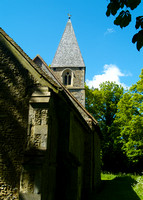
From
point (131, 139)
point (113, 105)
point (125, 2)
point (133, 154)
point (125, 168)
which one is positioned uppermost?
point (113, 105)

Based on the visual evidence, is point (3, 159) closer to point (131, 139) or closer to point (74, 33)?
point (131, 139)

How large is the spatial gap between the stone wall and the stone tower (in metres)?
15.8

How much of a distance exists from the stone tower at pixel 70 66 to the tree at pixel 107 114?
731 centimetres

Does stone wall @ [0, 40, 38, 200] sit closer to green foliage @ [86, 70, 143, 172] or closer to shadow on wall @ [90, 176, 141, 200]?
shadow on wall @ [90, 176, 141, 200]

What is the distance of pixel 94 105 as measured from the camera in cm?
3234

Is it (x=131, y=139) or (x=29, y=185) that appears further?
(x=131, y=139)

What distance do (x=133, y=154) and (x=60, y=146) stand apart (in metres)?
16.6

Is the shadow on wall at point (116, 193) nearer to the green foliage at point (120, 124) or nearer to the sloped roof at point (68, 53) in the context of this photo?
the green foliage at point (120, 124)

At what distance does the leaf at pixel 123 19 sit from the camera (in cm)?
306

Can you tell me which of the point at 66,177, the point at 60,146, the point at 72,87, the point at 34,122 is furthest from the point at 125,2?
the point at 72,87

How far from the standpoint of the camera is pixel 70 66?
2586 centimetres

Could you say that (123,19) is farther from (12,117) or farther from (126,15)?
(12,117)

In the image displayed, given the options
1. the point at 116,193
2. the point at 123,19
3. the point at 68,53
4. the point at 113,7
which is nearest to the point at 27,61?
the point at 113,7

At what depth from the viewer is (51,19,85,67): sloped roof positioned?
86.0ft
